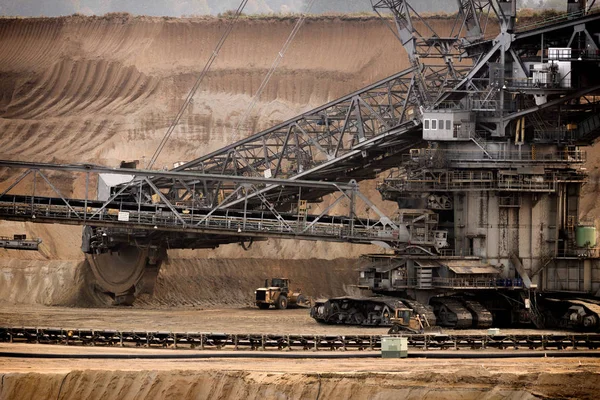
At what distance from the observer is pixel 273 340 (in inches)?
2409

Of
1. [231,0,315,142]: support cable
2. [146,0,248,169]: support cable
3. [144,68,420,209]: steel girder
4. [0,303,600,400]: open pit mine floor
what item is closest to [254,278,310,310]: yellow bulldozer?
[144,68,420,209]: steel girder

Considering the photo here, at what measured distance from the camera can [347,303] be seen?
→ 235ft

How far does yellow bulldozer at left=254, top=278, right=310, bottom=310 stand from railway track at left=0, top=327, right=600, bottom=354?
2060 cm

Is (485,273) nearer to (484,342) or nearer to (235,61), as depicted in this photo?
(484,342)

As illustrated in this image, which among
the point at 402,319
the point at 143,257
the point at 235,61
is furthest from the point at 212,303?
the point at 235,61

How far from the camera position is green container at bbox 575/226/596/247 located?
73.8m

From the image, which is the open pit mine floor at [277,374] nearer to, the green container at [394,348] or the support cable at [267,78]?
the green container at [394,348]

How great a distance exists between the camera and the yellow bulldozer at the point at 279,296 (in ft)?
271

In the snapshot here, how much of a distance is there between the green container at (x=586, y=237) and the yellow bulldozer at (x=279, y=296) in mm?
16694

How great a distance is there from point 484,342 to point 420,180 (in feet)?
41.1

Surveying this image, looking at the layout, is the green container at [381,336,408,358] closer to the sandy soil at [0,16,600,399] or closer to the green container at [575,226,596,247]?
the sandy soil at [0,16,600,399]

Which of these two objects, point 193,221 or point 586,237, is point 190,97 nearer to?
point 193,221

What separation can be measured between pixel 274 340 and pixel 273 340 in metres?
0.04

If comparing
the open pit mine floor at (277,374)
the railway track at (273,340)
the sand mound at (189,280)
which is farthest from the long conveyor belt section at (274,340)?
the sand mound at (189,280)
